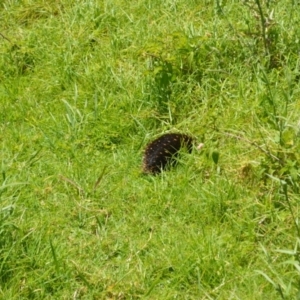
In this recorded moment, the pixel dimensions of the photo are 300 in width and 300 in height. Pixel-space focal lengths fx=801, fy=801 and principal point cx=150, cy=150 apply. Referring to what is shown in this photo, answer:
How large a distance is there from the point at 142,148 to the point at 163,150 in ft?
0.92

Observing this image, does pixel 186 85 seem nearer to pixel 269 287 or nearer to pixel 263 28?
pixel 263 28

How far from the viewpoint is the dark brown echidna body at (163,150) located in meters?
4.48

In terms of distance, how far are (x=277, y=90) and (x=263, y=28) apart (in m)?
0.41

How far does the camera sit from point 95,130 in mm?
4906

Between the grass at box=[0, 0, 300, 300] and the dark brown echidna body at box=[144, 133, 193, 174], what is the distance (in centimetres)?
6

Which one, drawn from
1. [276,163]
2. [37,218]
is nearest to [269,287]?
[276,163]

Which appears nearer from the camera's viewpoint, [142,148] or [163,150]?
[163,150]

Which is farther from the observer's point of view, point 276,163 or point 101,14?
point 101,14

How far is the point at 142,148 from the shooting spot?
4.78 metres

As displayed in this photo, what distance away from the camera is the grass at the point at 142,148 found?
3.77 m

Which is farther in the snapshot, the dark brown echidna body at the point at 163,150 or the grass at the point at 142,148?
the dark brown echidna body at the point at 163,150

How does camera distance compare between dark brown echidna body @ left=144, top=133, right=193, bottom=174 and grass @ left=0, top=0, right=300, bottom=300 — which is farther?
dark brown echidna body @ left=144, top=133, right=193, bottom=174

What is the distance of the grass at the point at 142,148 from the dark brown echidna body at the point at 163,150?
64mm

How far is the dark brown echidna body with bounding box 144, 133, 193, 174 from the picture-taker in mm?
4480
